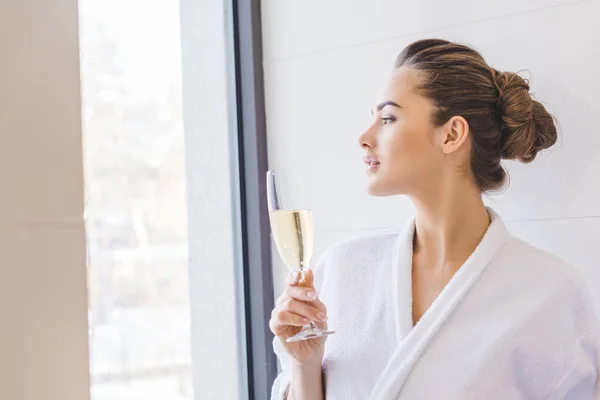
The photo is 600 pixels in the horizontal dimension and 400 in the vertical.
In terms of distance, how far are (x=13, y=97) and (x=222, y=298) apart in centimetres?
118

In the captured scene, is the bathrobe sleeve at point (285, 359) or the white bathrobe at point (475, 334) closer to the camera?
the white bathrobe at point (475, 334)

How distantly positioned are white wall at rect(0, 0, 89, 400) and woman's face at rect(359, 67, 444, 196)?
67cm

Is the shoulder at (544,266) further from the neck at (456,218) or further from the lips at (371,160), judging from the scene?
the lips at (371,160)

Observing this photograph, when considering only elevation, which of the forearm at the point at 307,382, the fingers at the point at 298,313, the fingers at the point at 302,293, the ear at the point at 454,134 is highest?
the ear at the point at 454,134

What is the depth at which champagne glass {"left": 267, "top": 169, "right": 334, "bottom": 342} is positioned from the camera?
1.32 metres

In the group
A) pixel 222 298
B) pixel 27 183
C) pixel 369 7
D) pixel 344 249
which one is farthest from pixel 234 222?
pixel 27 183

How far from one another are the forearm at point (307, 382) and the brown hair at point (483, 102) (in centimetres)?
53

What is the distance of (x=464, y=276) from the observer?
5.04 ft

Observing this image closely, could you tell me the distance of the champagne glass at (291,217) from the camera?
132 cm

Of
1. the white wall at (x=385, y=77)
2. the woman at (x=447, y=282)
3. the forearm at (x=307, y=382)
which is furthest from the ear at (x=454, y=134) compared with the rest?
the forearm at (x=307, y=382)

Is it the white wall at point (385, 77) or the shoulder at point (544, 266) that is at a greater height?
the white wall at point (385, 77)

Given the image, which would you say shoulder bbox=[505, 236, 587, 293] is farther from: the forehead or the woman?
the forehead

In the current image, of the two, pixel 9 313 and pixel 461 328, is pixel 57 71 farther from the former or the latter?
pixel 461 328

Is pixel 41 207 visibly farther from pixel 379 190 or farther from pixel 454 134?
pixel 454 134
